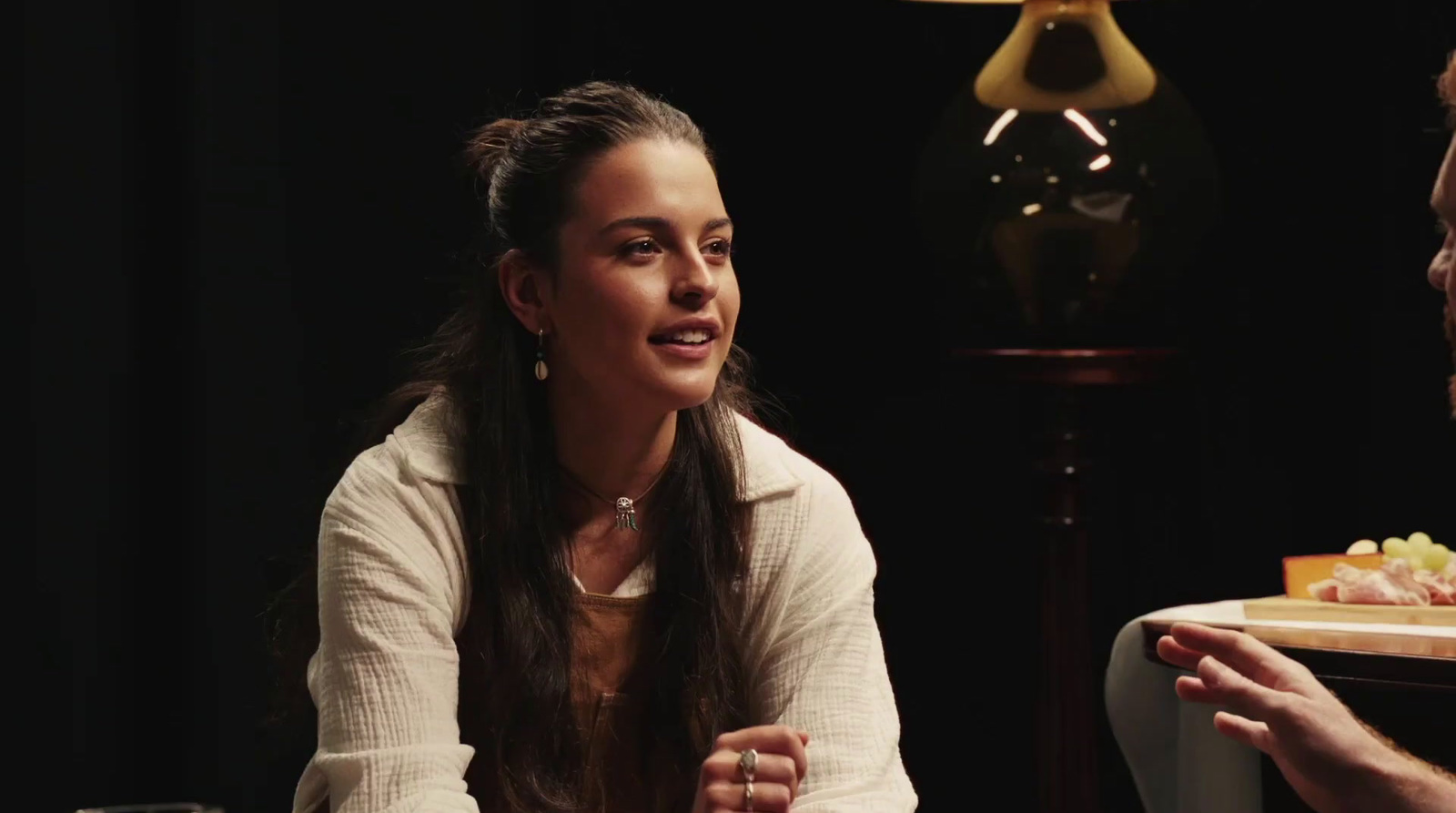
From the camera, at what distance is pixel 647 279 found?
201 centimetres

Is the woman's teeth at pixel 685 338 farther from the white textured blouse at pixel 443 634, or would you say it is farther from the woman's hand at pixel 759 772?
the woman's hand at pixel 759 772

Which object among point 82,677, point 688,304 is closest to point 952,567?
point 82,677

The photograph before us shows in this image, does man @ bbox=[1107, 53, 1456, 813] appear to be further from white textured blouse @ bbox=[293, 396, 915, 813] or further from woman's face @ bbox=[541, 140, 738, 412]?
woman's face @ bbox=[541, 140, 738, 412]

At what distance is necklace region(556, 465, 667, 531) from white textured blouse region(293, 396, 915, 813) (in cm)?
6

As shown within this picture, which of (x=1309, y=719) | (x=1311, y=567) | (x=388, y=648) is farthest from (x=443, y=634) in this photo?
(x=1311, y=567)

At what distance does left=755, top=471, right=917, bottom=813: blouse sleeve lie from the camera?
6.36ft

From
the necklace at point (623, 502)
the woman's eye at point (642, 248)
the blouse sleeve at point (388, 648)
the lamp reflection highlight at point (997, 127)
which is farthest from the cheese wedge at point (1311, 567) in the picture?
the blouse sleeve at point (388, 648)

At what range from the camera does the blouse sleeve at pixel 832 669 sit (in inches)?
76.4

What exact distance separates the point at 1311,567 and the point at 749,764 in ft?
4.58

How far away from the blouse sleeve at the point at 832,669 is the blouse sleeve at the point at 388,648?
1.19 feet

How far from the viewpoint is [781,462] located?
7.13 ft

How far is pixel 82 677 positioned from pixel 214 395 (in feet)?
1.67

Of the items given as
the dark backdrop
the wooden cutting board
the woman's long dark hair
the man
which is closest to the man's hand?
the man

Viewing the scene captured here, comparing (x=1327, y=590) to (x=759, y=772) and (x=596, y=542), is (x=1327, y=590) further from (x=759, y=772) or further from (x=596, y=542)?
(x=759, y=772)
